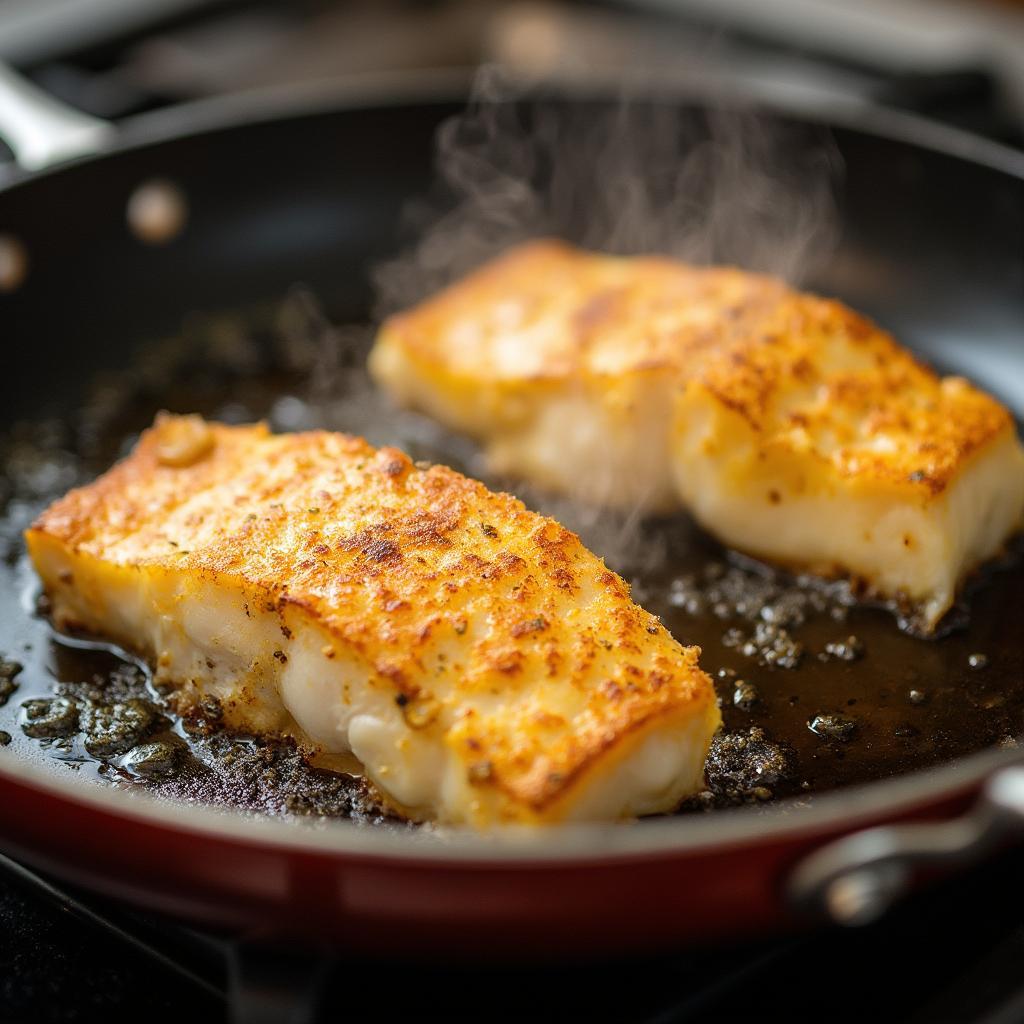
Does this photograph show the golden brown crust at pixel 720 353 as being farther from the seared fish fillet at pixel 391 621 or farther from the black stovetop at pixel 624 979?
the black stovetop at pixel 624 979

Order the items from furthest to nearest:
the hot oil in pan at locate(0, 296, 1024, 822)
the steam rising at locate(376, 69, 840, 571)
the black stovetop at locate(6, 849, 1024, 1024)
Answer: the steam rising at locate(376, 69, 840, 571), the hot oil in pan at locate(0, 296, 1024, 822), the black stovetop at locate(6, 849, 1024, 1024)

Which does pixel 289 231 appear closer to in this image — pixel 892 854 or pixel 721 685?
pixel 721 685

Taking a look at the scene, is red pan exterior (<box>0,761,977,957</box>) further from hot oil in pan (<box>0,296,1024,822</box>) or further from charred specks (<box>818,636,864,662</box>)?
charred specks (<box>818,636,864,662</box>)

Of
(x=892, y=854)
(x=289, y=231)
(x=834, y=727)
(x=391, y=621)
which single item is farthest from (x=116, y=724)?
(x=289, y=231)

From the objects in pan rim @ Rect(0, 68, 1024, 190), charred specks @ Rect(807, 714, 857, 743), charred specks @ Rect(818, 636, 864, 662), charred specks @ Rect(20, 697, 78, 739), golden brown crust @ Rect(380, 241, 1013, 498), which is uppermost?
pan rim @ Rect(0, 68, 1024, 190)

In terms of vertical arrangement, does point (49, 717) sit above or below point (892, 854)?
below

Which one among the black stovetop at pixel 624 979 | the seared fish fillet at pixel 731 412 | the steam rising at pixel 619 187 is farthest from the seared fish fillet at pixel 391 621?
the steam rising at pixel 619 187

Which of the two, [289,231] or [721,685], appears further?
[289,231]

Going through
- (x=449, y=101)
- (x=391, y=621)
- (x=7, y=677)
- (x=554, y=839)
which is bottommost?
(x=7, y=677)

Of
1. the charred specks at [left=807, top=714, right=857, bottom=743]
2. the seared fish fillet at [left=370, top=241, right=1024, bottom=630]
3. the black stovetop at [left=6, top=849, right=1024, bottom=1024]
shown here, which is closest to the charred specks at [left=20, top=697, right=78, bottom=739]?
the black stovetop at [left=6, top=849, right=1024, bottom=1024]
